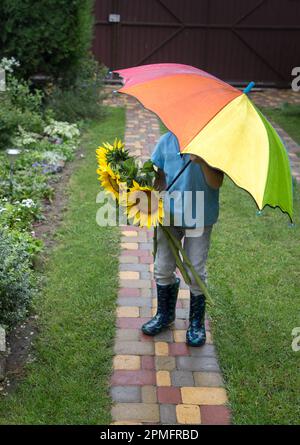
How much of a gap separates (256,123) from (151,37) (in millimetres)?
9871

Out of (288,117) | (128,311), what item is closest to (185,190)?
(128,311)

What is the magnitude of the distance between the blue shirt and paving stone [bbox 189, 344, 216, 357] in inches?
32.8

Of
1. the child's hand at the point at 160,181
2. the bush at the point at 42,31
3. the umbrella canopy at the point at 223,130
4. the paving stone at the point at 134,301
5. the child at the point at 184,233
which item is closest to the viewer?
the umbrella canopy at the point at 223,130

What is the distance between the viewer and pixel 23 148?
7141 millimetres

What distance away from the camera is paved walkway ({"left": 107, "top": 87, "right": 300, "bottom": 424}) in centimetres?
A: 311

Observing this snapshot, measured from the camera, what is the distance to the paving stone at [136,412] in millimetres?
3057

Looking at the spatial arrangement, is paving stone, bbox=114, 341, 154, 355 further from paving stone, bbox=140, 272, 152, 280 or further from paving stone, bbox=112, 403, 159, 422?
paving stone, bbox=140, 272, 152, 280

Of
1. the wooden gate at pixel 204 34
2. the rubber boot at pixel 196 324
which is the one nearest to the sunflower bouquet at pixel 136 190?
the rubber boot at pixel 196 324

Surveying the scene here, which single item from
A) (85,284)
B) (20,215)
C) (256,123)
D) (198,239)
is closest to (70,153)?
(20,215)

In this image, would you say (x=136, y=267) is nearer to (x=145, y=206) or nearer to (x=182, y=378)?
(x=182, y=378)

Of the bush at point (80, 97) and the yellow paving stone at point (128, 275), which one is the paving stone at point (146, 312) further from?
the bush at point (80, 97)

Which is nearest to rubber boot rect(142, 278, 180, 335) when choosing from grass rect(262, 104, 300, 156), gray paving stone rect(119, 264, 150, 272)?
gray paving stone rect(119, 264, 150, 272)

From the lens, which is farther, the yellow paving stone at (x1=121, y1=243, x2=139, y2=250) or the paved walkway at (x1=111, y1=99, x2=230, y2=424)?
the yellow paving stone at (x1=121, y1=243, x2=139, y2=250)
